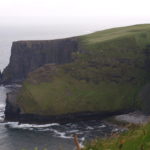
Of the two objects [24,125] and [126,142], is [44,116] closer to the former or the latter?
[24,125]

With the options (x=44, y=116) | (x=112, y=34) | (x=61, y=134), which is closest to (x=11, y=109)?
(x=44, y=116)

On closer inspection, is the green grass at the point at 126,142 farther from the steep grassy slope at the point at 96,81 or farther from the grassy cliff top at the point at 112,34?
the grassy cliff top at the point at 112,34

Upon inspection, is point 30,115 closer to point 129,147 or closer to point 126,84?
point 126,84

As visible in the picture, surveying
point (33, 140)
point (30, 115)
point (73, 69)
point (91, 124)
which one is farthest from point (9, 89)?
point (33, 140)

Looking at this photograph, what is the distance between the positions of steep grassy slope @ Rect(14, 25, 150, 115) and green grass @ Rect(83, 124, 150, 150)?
7846 centimetres

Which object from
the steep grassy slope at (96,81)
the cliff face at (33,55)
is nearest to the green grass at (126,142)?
the steep grassy slope at (96,81)

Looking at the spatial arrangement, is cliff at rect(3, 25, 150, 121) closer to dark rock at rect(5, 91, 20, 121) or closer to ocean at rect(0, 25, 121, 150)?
dark rock at rect(5, 91, 20, 121)

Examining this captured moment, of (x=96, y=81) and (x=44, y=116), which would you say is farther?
(x=96, y=81)

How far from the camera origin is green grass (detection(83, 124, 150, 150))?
27.7 feet

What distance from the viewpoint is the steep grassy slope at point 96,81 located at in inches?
3590

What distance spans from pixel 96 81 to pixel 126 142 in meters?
90.7

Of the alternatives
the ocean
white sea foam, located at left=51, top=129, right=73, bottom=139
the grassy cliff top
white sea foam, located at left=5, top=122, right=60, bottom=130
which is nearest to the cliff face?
the grassy cliff top

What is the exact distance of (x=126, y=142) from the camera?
891 centimetres

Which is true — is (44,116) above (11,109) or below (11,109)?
below
